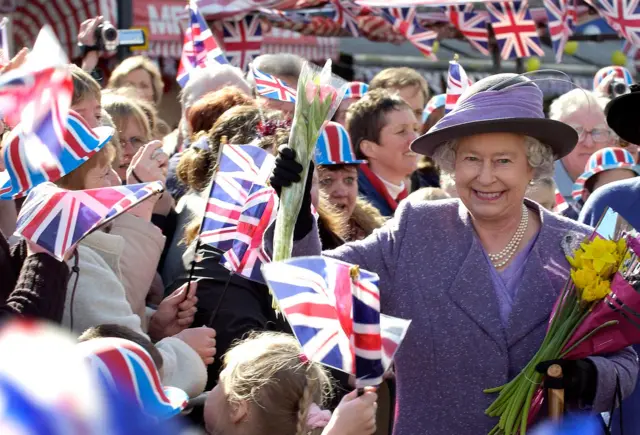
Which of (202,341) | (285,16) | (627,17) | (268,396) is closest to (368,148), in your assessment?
(202,341)

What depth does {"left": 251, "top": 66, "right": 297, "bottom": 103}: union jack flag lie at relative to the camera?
5.11 m

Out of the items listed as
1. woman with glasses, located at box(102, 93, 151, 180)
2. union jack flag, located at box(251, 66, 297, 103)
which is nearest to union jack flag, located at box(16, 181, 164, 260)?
woman with glasses, located at box(102, 93, 151, 180)

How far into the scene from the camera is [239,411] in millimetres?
2951

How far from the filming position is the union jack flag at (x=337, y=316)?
2.67 meters

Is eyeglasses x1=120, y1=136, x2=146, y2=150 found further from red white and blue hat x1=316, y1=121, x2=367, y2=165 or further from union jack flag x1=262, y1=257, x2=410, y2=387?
union jack flag x1=262, y1=257, x2=410, y2=387

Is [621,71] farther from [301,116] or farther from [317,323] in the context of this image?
[317,323]

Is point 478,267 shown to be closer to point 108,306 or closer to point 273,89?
point 108,306

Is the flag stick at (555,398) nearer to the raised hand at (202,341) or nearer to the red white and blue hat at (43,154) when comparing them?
the raised hand at (202,341)

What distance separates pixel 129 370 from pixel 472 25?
1052 cm

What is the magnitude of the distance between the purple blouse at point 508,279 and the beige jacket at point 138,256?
3.90 feet

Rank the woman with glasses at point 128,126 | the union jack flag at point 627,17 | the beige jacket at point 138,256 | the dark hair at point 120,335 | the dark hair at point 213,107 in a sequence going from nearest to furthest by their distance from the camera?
the dark hair at point 120,335 → the beige jacket at point 138,256 → the dark hair at point 213,107 → the woman with glasses at point 128,126 → the union jack flag at point 627,17

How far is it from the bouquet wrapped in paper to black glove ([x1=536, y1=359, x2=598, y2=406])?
0.79 m

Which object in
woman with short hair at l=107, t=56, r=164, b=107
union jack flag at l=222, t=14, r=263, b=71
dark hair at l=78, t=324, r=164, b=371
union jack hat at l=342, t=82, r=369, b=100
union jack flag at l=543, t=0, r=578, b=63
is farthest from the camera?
union jack flag at l=543, t=0, r=578, b=63

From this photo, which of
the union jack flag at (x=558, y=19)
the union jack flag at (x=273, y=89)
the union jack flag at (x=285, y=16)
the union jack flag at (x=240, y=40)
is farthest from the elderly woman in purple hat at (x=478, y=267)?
the union jack flag at (x=285, y=16)
